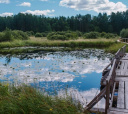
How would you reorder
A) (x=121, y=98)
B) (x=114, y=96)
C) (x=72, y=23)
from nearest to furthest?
(x=121, y=98) < (x=114, y=96) < (x=72, y=23)

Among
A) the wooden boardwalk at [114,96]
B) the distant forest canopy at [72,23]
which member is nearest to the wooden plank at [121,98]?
the wooden boardwalk at [114,96]

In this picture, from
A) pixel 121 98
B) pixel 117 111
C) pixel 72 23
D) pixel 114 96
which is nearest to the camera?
pixel 117 111

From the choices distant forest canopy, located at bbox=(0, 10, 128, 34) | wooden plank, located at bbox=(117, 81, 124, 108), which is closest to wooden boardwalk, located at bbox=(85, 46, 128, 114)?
wooden plank, located at bbox=(117, 81, 124, 108)

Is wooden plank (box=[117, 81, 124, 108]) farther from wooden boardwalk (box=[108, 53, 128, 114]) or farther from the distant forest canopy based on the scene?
the distant forest canopy

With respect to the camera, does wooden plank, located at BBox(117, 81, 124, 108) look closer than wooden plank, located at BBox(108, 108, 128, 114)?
No

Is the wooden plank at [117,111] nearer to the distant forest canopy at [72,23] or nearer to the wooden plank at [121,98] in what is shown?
the wooden plank at [121,98]

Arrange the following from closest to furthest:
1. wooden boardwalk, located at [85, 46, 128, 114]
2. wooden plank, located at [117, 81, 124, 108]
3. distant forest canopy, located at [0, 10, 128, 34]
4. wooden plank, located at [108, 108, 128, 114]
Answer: wooden plank, located at [108, 108, 128, 114]
wooden boardwalk, located at [85, 46, 128, 114]
wooden plank, located at [117, 81, 124, 108]
distant forest canopy, located at [0, 10, 128, 34]

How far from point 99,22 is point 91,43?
179 ft

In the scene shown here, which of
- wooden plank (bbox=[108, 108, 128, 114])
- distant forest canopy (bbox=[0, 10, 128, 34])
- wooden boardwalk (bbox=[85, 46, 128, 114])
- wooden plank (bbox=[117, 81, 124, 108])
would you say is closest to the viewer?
wooden plank (bbox=[108, 108, 128, 114])

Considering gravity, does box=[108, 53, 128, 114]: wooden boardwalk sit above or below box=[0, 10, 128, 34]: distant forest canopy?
below

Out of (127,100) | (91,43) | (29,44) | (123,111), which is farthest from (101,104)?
(29,44)

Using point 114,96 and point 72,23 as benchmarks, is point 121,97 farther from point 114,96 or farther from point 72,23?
point 72,23

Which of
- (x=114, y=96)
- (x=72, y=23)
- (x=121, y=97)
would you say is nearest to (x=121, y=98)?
(x=121, y=97)

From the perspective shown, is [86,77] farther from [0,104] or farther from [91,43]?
[91,43]
